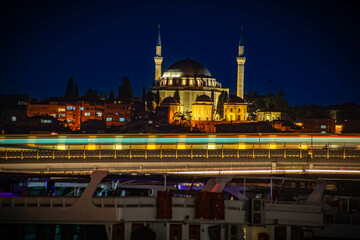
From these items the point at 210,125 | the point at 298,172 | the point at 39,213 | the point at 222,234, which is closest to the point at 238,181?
the point at 298,172

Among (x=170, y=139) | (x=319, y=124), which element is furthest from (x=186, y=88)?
(x=170, y=139)

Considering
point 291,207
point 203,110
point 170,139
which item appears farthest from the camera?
point 203,110

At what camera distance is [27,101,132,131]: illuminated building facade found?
17888cm

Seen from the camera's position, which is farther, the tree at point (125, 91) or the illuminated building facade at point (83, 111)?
the tree at point (125, 91)

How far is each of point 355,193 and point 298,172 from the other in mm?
3629

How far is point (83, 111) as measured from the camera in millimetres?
180875

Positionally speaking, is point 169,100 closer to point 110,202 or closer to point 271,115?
point 271,115

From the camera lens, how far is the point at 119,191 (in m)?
48.1

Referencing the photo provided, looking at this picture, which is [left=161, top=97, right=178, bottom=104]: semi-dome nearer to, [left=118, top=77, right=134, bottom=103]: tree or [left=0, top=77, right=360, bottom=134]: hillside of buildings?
[left=0, top=77, right=360, bottom=134]: hillside of buildings

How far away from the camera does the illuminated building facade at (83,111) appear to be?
179 m

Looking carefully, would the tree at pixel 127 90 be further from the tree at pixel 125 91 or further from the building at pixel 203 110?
the building at pixel 203 110

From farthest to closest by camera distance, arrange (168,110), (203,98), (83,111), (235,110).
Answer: (83,111), (203,98), (235,110), (168,110)

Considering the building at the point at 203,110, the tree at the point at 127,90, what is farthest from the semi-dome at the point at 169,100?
the tree at the point at 127,90

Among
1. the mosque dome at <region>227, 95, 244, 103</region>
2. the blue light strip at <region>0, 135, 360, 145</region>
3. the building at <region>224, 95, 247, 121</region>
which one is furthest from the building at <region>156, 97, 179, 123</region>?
the blue light strip at <region>0, 135, 360, 145</region>
